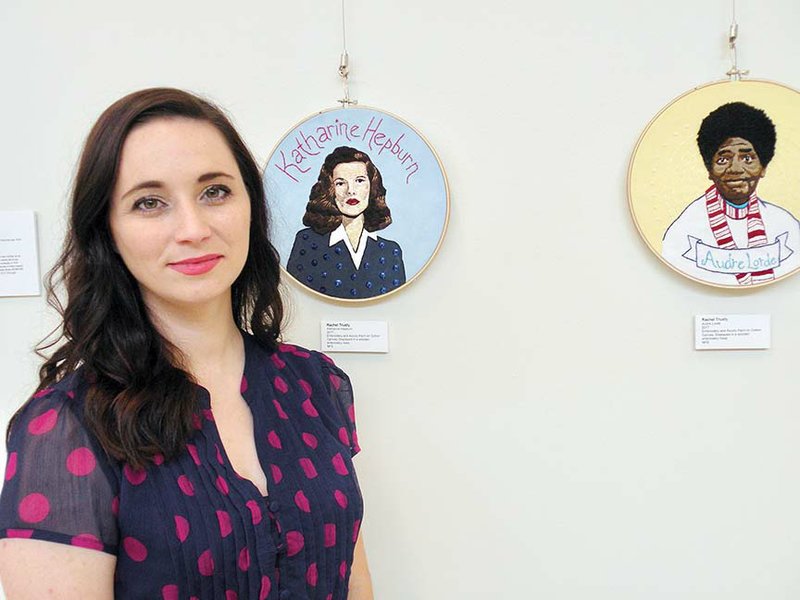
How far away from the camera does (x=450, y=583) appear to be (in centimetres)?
122

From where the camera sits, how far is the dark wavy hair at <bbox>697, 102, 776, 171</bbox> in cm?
108

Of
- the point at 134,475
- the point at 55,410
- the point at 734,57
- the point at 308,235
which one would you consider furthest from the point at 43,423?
the point at 734,57

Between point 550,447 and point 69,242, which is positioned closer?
point 69,242

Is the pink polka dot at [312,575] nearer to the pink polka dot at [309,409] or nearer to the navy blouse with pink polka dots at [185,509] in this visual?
the navy blouse with pink polka dots at [185,509]

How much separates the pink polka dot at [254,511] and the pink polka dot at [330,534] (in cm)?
11

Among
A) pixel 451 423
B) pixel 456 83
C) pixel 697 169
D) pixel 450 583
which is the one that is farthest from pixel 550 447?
pixel 456 83

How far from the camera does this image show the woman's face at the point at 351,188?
1.16 metres

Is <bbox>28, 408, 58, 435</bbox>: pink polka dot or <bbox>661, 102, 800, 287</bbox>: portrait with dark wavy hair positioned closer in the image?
<bbox>28, 408, 58, 435</bbox>: pink polka dot

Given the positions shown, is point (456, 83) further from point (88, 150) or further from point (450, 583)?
point (450, 583)

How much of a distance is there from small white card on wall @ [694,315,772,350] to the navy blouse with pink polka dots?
0.69 metres

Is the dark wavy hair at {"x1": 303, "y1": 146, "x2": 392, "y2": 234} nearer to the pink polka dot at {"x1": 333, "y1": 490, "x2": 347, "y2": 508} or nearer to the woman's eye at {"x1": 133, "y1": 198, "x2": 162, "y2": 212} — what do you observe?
the woman's eye at {"x1": 133, "y1": 198, "x2": 162, "y2": 212}

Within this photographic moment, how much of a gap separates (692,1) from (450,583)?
112cm

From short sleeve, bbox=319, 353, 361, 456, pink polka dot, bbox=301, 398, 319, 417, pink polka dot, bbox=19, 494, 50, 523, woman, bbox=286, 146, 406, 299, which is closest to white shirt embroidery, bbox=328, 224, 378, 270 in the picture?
woman, bbox=286, 146, 406, 299

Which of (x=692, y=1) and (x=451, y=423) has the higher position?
(x=692, y=1)
